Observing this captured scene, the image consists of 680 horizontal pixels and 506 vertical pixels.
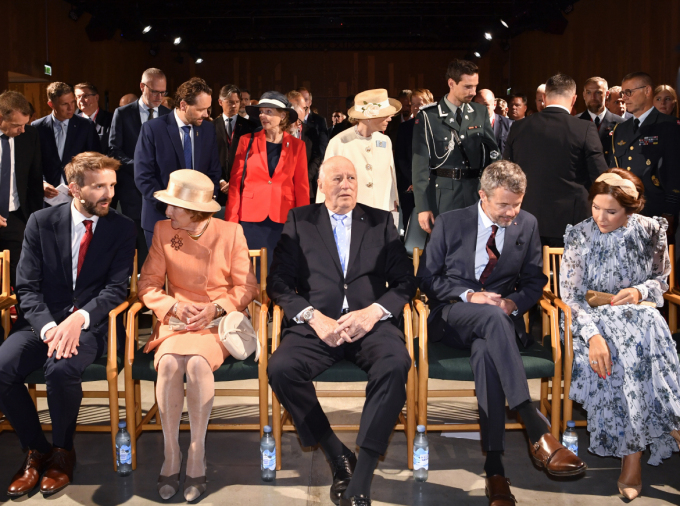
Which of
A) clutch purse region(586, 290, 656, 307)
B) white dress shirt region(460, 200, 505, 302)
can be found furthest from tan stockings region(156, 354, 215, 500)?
clutch purse region(586, 290, 656, 307)

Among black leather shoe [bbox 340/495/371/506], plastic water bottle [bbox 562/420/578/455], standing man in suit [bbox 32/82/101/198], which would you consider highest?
standing man in suit [bbox 32/82/101/198]

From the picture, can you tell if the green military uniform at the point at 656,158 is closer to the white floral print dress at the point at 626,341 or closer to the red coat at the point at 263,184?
the white floral print dress at the point at 626,341

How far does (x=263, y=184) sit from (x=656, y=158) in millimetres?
2373

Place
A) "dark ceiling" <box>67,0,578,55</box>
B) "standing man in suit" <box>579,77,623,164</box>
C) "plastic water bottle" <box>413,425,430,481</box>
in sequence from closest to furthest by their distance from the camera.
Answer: "plastic water bottle" <box>413,425,430,481</box>
"standing man in suit" <box>579,77,623,164</box>
"dark ceiling" <box>67,0,578,55</box>

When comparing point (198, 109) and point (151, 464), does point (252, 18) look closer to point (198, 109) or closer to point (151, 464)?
point (198, 109)

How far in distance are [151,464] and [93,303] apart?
77 cm

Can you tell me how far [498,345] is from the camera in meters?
2.78

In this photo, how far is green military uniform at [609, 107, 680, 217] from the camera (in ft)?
12.8

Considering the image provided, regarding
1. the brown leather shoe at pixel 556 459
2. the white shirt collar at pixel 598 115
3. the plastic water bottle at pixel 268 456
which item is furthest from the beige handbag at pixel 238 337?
the white shirt collar at pixel 598 115

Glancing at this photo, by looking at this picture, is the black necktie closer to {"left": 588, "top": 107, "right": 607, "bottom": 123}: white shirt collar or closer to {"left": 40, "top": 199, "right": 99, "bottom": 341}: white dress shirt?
{"left": 40, "top": 199, "right": 99, "bottom": 341}: white dress shirt

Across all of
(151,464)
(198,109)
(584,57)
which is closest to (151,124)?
(198,109)

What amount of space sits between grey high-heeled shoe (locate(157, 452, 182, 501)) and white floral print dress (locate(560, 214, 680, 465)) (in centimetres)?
174

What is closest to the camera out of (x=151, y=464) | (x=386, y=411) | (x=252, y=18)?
(x=386, y=411)

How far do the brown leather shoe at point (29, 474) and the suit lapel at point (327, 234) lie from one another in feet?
4.96
